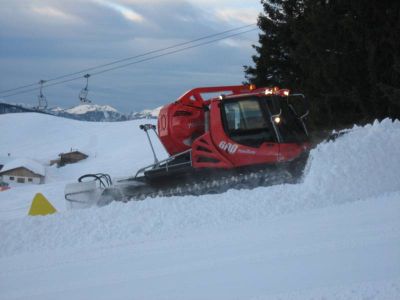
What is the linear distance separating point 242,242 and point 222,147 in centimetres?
344

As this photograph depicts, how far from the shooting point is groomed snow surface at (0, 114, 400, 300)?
3979 millimetres

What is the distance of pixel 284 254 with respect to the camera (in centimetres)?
456

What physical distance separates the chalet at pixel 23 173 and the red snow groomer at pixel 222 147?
44.5m

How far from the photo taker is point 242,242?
518 centimetres

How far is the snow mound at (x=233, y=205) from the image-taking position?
6.36 m

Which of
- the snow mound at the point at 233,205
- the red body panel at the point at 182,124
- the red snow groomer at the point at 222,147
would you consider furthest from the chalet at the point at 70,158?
the snow mound at the point at 233,205

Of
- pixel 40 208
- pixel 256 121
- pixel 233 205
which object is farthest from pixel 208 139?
pixel 40 208

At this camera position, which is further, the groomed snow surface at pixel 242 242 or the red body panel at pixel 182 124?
the red body panel at pixel 182 124

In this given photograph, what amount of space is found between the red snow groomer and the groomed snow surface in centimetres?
86

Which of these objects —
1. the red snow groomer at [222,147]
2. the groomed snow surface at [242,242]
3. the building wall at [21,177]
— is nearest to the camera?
the groomed snow surface at [242,242]

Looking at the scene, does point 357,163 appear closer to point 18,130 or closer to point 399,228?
point 399,228

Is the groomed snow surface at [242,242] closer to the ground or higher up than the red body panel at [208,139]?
closer to the ground

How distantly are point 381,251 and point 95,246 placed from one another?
340 centimetres

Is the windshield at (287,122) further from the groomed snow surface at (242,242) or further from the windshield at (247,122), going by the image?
the groomed snow surface at (242,242)
